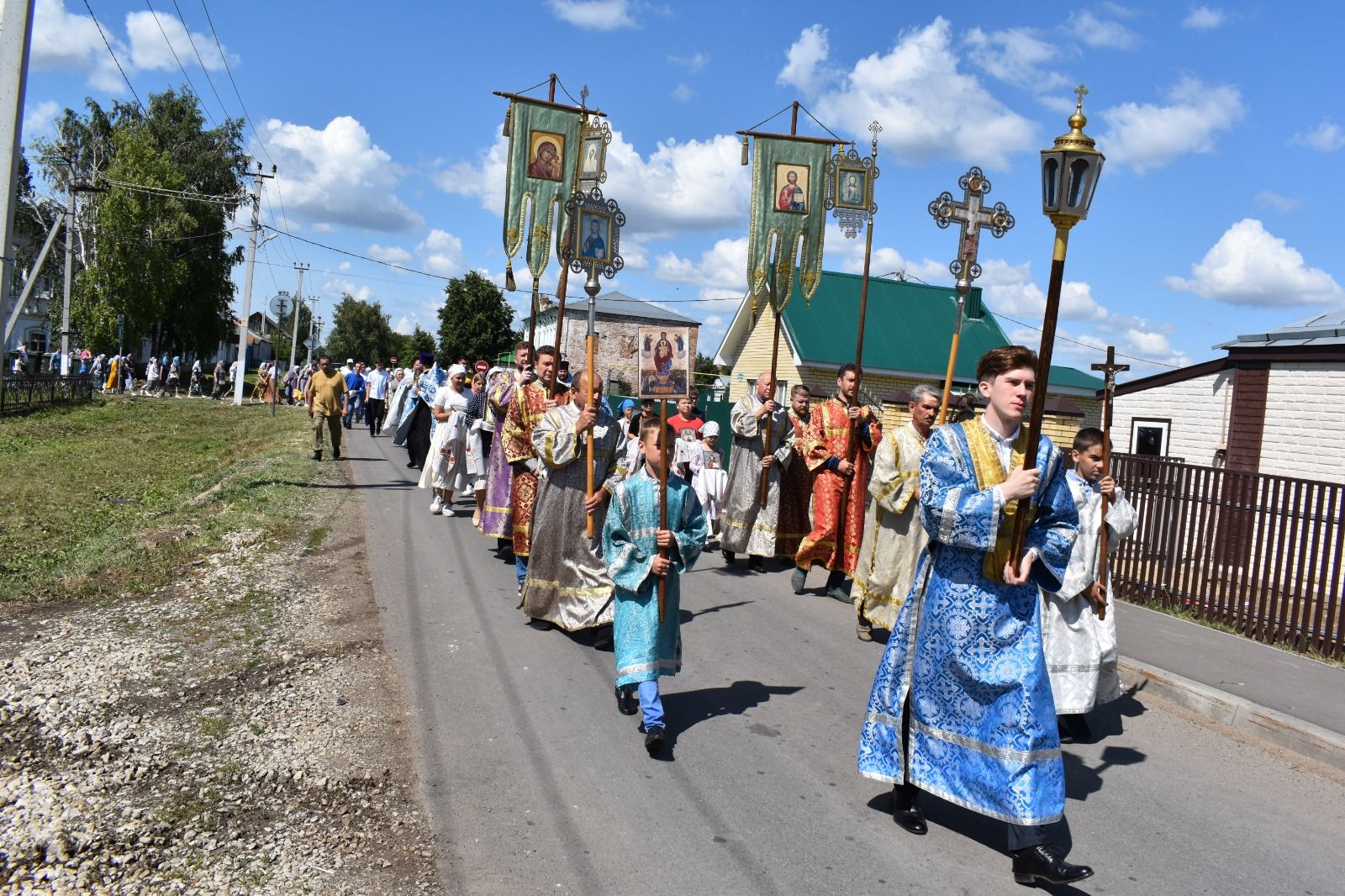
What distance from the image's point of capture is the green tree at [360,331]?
90.5m

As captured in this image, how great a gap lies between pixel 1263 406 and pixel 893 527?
8234mm

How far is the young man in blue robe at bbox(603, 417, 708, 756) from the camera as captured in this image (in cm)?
546

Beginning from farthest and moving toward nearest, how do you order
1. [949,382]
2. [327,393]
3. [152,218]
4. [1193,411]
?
[152,218] < [327,393] < [1193,411] < [949,382]

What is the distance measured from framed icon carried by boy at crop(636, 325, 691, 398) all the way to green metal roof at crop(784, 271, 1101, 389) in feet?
82.0

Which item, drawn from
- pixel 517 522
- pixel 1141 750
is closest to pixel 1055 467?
pixel 1141 750

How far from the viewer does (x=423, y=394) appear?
50.2ft

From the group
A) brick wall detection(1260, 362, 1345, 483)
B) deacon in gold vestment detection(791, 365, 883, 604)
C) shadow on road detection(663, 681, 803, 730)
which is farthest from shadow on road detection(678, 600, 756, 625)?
brick wall detection(1260, 362, 1345, 483)

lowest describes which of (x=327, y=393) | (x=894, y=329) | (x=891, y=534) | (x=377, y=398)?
(x=891, y=534)

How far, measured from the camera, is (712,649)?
7457 mm

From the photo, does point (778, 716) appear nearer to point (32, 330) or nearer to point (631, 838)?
point (631, 838)

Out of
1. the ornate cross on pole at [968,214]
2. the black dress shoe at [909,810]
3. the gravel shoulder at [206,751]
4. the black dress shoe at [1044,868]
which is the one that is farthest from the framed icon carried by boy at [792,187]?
the black dress shoe at [1044,868]

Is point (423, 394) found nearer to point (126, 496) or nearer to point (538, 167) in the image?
point (126, 496)

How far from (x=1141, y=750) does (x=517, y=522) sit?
4.95 metres

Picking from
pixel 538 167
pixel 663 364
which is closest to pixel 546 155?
pixel 538 167
